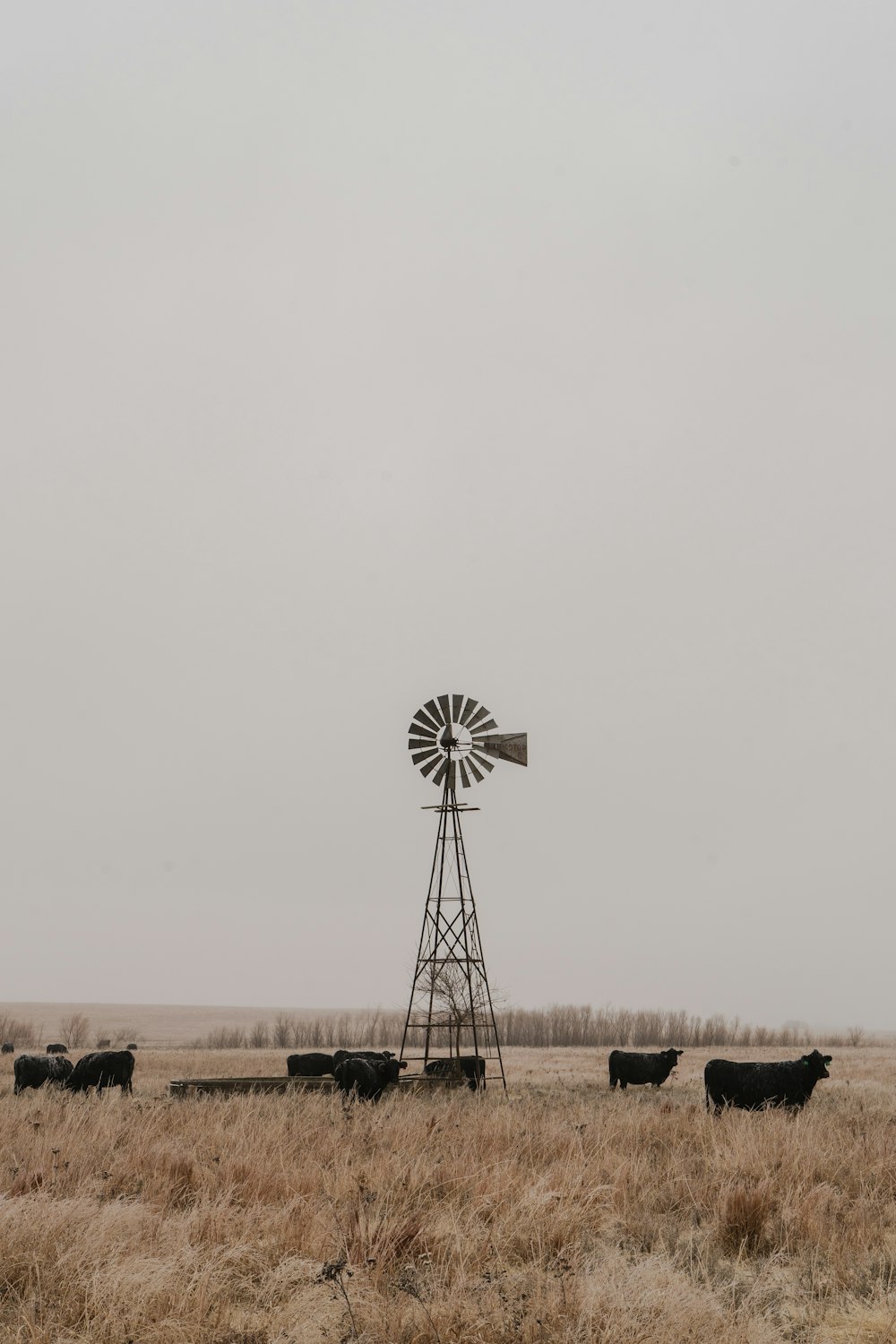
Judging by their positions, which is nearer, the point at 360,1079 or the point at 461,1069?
the point at 360,1079

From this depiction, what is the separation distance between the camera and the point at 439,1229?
7059 mm

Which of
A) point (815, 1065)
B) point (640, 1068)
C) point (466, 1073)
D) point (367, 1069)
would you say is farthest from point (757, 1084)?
point (466, 1073)

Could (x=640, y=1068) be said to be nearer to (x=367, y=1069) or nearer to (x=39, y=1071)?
(x=367, y=1069)

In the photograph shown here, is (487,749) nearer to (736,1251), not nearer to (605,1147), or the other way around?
(605,1147)

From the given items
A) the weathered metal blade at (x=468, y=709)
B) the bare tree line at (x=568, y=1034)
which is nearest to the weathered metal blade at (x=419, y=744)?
the weathered metal blade at (x=468, y=709)

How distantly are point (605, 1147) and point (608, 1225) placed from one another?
2808 mm

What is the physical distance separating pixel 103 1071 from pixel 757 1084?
13955 mm

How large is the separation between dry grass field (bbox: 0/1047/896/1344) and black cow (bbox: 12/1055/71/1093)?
33.6 ft

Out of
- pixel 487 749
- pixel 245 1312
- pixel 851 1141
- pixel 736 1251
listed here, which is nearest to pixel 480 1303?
pixel 245 1312

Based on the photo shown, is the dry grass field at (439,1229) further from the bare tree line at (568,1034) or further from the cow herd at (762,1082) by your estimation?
the bare tree line at (568,1034)

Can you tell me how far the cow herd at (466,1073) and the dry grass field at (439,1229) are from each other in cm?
462

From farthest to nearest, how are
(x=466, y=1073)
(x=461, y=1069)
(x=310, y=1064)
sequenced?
(x=310, y=1064) < (x=466, y=1073) < (x=461, y=1069)

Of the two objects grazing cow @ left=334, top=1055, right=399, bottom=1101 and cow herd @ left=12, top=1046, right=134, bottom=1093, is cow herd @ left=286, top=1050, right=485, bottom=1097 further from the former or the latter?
cow herd @ left=12, top=1046, right=134, bottom=1093

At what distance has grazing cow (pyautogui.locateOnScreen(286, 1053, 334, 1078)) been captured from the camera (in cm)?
2747
